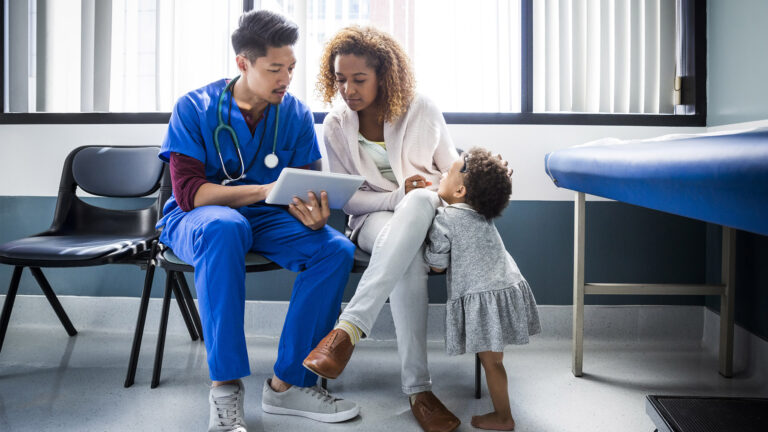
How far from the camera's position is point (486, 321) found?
4.92ft

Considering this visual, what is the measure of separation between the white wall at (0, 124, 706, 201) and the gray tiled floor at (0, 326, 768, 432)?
0.64 meters

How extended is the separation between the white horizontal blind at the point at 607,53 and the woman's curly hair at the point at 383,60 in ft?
2.33

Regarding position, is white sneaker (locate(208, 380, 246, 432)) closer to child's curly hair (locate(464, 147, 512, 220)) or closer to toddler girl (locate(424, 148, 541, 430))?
toddler girl (locate(424, 148, 541, 430))

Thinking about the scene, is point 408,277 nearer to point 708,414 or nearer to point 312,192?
point 312,192

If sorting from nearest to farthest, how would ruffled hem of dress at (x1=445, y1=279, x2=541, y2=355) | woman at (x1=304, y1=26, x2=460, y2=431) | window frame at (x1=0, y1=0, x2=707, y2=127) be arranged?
ruffled hem of dress at (x1=445, y1=279, x2=541, y2=355)
woman at (x1=304, y1=26, x2=460, y2=431)
window frame at (x1=0, y1=0, x2=707, y2=127)

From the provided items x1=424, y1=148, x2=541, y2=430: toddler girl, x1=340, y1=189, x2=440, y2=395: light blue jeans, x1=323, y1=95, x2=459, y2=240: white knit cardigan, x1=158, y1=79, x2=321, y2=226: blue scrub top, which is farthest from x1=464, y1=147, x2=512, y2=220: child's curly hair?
x1=158, y1=79, x2=321, y2=226: blue scrub top

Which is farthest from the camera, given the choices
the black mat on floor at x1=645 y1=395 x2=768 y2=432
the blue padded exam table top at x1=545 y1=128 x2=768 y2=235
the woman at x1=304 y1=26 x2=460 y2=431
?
the woman at x1=304 y1=26 x2=460 y2=431

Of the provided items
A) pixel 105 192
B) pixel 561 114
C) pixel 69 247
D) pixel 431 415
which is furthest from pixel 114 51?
pixel 431 415

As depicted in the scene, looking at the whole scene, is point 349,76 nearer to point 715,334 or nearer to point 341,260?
point 341,260

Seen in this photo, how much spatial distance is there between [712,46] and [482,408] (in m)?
1.75

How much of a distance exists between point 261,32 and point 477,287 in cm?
99

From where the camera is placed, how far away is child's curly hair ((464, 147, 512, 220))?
153 cm

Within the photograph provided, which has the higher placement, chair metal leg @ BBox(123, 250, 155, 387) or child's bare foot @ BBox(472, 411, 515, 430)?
chair metal leg @ BBox(123, 250, 155, 387)

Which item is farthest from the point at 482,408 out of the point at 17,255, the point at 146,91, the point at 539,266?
the point at 146,91
